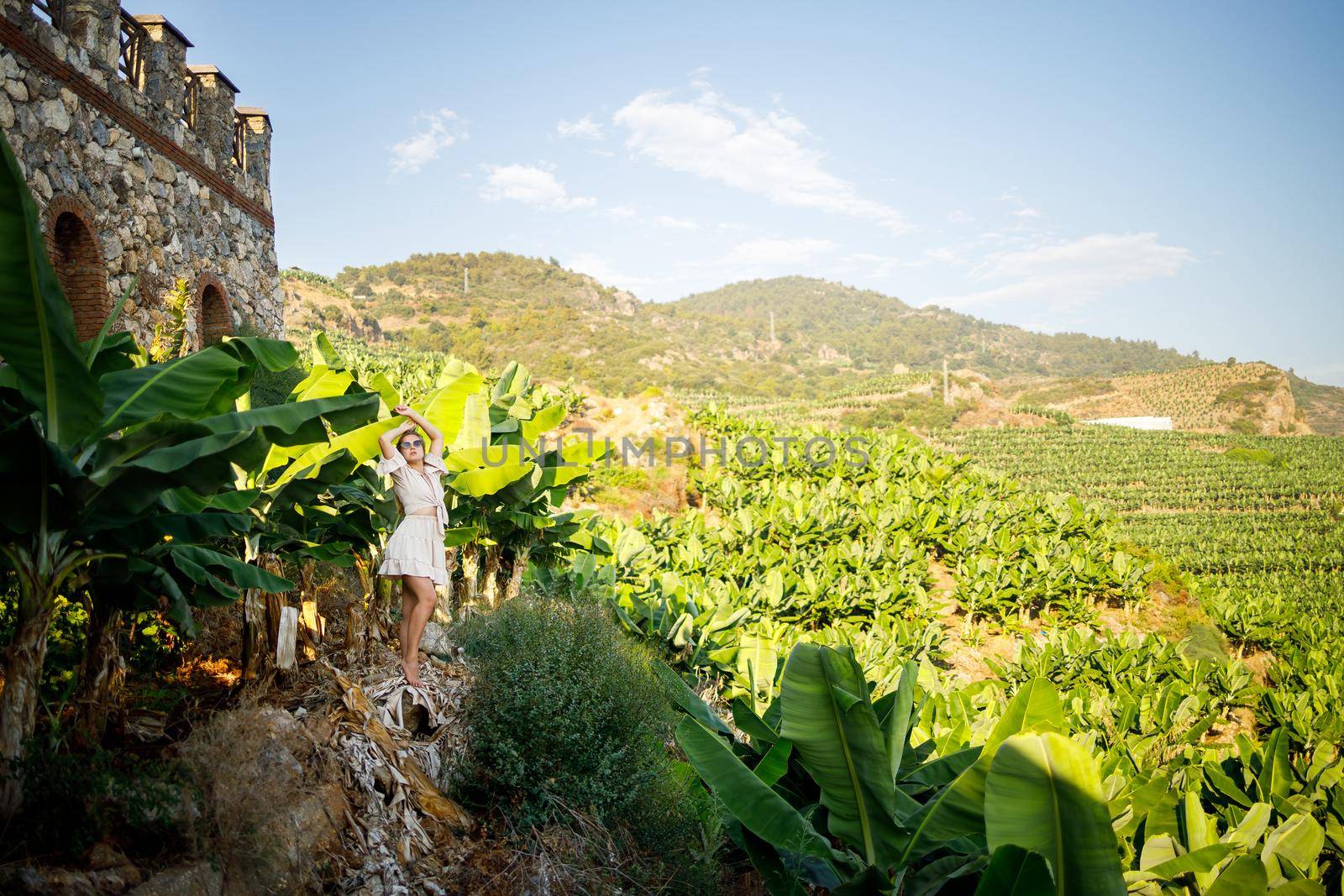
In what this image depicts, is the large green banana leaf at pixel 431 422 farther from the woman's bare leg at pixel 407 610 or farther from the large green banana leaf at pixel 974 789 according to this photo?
the large green banana leaf at pixel 974 789

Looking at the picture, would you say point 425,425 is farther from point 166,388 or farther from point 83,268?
point 83,268

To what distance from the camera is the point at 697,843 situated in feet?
11.8

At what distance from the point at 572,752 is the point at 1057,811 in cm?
246

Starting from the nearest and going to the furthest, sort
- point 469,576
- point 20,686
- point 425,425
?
point 20,686 → point 425,425 → point 469,576

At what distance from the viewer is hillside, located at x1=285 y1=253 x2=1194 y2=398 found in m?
52.1

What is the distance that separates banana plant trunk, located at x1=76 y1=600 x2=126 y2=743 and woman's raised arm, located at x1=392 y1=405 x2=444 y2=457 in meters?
1.75

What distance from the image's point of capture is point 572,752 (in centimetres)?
383

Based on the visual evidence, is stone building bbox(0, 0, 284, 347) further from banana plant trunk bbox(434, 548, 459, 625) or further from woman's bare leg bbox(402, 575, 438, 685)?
woman's bare leg bbox(402, 575, 438, 685)

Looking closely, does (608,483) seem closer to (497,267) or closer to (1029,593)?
(1029,593)

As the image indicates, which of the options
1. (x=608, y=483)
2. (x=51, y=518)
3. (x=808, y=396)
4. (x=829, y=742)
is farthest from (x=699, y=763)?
(x=808, y=396)

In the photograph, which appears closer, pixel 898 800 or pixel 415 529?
pixel 898 800

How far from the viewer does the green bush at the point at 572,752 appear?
3.62 metres

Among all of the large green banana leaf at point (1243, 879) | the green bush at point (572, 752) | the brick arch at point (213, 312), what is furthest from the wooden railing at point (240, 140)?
the large green banana leaf at point (1243, 879)

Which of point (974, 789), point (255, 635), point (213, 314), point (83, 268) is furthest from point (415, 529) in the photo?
point (213, 314)
